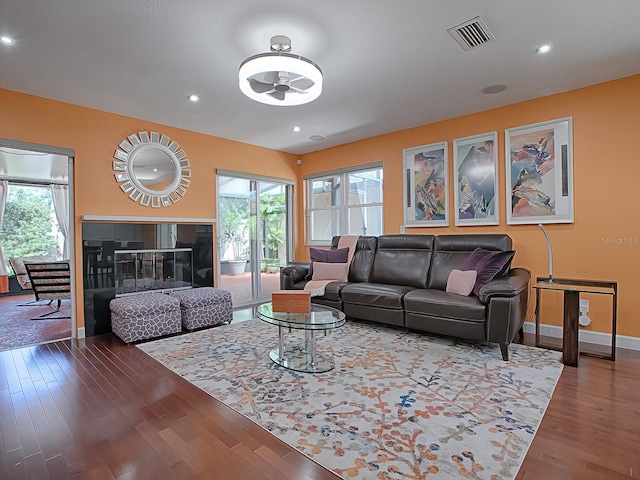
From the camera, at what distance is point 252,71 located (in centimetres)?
249

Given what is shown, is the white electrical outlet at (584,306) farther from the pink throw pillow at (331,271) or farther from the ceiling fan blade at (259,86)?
the ceiling fan blade at (259,86)

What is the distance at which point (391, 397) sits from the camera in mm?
2344

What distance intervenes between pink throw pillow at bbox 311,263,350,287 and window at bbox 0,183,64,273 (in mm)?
5793

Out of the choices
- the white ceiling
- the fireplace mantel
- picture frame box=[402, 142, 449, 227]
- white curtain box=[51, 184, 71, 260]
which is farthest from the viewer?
white curtain box=[51, 184, 71, 260]

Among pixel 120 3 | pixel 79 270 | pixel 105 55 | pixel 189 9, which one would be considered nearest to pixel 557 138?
pixel 189 9

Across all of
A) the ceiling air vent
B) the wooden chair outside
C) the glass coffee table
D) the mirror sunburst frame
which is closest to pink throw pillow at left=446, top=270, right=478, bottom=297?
the glass coffee table

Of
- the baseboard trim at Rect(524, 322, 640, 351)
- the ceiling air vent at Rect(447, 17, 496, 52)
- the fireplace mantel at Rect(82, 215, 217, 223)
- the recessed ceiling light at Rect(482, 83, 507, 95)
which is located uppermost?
the recessed ceiling light at Rect(482, 83, 507, 95)

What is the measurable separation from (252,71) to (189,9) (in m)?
0.54

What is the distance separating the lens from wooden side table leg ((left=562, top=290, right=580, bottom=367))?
285 centimetres

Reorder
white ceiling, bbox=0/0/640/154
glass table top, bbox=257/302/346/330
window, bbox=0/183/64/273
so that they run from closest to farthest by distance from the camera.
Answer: white ceiling, bbox=0/0/640/154, glass table top, bbox=257/302/346/330, window, bbox=0/183/64/273

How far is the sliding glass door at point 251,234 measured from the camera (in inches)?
215

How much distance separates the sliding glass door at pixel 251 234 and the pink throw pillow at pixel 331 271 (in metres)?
1.54

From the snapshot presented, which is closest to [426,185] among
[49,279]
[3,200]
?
[49,279]

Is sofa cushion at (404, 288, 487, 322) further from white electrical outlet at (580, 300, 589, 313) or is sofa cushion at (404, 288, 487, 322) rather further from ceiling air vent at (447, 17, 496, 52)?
ceiling air vent at (447, 17, 496, 52)
